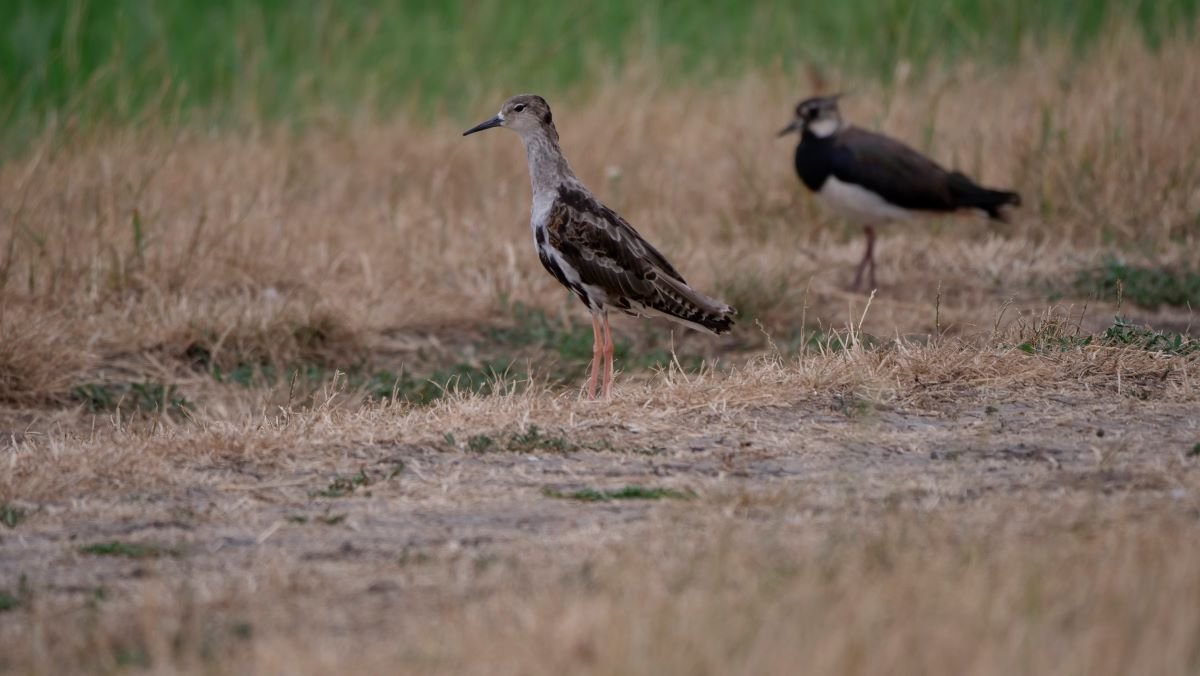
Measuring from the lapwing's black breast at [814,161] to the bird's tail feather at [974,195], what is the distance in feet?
2.46

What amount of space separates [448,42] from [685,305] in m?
7.21

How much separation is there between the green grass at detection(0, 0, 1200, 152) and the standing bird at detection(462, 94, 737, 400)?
512 centimetres

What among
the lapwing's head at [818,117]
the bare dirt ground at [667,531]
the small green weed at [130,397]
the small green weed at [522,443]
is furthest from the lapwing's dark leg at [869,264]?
the small green weed at [522,443]

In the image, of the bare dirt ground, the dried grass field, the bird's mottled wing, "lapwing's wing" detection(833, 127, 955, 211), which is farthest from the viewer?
"lapwing's wing" detection(833, 127, 955, 211)

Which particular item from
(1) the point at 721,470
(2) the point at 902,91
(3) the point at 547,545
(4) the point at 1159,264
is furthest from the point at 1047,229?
(3) the point at 547,545

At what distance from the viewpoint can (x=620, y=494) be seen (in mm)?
4719

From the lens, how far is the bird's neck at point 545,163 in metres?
6.70

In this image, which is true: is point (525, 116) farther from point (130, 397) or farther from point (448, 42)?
point (448, 42)

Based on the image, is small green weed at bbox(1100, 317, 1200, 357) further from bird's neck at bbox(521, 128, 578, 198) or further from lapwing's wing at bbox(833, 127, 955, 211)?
lapwing's wing at bbox(833, 127, 955, 211)

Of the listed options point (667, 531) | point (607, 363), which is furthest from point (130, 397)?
point (667, 531)

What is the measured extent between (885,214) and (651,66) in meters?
3.38

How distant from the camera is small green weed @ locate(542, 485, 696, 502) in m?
4.69

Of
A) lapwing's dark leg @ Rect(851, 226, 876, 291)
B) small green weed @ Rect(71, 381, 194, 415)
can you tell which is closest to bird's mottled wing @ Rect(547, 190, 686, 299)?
small green weed @ Rect(71, 381, 194, 415)

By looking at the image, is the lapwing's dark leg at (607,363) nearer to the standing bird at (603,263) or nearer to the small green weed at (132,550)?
the standing bird at (603,263)
